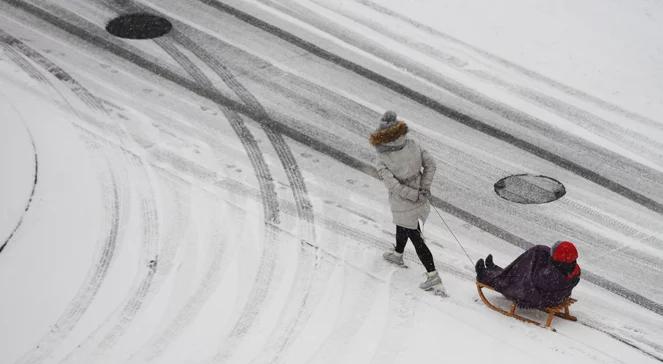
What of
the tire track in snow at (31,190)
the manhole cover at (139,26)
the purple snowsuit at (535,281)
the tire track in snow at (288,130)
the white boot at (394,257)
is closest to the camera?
the purple snowsuit at (535,281)

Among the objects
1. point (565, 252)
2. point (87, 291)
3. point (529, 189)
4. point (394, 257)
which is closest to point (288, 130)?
point (394, 257)

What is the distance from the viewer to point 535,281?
25.0 ft

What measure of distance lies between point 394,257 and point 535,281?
5.36ft

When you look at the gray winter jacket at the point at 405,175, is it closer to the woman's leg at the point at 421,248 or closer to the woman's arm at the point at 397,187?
the woman's arm at the point at 397,187

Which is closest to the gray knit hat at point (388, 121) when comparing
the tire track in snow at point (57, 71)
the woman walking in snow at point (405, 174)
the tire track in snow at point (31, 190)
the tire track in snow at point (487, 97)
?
the woman walking in snow at point (405, 174)

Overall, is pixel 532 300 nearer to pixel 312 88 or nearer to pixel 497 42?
pixel 312 88

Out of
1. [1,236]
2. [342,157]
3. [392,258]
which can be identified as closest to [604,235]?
[392,258]

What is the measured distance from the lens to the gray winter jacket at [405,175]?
787 cm

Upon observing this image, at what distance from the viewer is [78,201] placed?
9.46 metres

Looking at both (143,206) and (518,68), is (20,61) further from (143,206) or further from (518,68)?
(518,68)

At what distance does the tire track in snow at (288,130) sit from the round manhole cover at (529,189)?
64 cm

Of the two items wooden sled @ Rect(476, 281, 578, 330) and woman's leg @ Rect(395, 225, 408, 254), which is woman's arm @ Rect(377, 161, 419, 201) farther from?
wooden sled @ Rect(476, 281, 578, 330)

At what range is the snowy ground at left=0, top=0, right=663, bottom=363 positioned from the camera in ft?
25.9

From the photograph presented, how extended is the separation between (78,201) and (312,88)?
3718 millimetres
